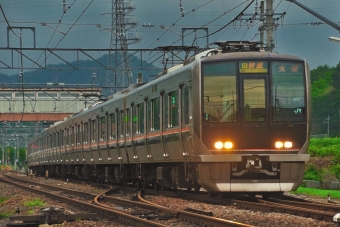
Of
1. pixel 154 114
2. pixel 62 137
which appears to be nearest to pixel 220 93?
pixel 154 114

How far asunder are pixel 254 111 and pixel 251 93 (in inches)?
14.6

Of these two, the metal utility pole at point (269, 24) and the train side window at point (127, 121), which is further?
the metal utility pole at point (269, 24)

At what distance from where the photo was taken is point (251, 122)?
16.1 m

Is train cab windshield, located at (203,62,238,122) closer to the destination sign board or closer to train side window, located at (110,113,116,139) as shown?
the destination sign board

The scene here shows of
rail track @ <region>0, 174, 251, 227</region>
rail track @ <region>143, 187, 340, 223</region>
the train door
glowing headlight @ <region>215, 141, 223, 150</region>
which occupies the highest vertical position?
the train door

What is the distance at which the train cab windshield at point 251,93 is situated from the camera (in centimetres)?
1606

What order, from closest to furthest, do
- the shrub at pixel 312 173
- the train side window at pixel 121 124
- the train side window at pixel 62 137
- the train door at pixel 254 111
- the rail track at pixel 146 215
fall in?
the rail track at pixel 146 215 → the train door at pixel 254 111 → the train side window at pixel 121 124 → the shrub at pixel 312 173 → the train side window at pixel 62 137

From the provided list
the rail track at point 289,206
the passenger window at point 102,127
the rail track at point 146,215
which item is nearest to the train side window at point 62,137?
the passenger window at point 102,127

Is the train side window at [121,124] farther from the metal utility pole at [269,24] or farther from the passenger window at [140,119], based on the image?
the metal utility pole at [269,24]

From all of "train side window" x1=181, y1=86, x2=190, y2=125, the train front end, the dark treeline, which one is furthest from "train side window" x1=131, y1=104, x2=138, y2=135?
the dark treeline

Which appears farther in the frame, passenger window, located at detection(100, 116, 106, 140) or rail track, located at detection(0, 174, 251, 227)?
passenger window, located at detection(100, 116, 106, 140)

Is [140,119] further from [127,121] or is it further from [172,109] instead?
[172,109]

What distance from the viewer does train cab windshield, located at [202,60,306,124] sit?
16062 mm

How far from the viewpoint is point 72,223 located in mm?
13055
